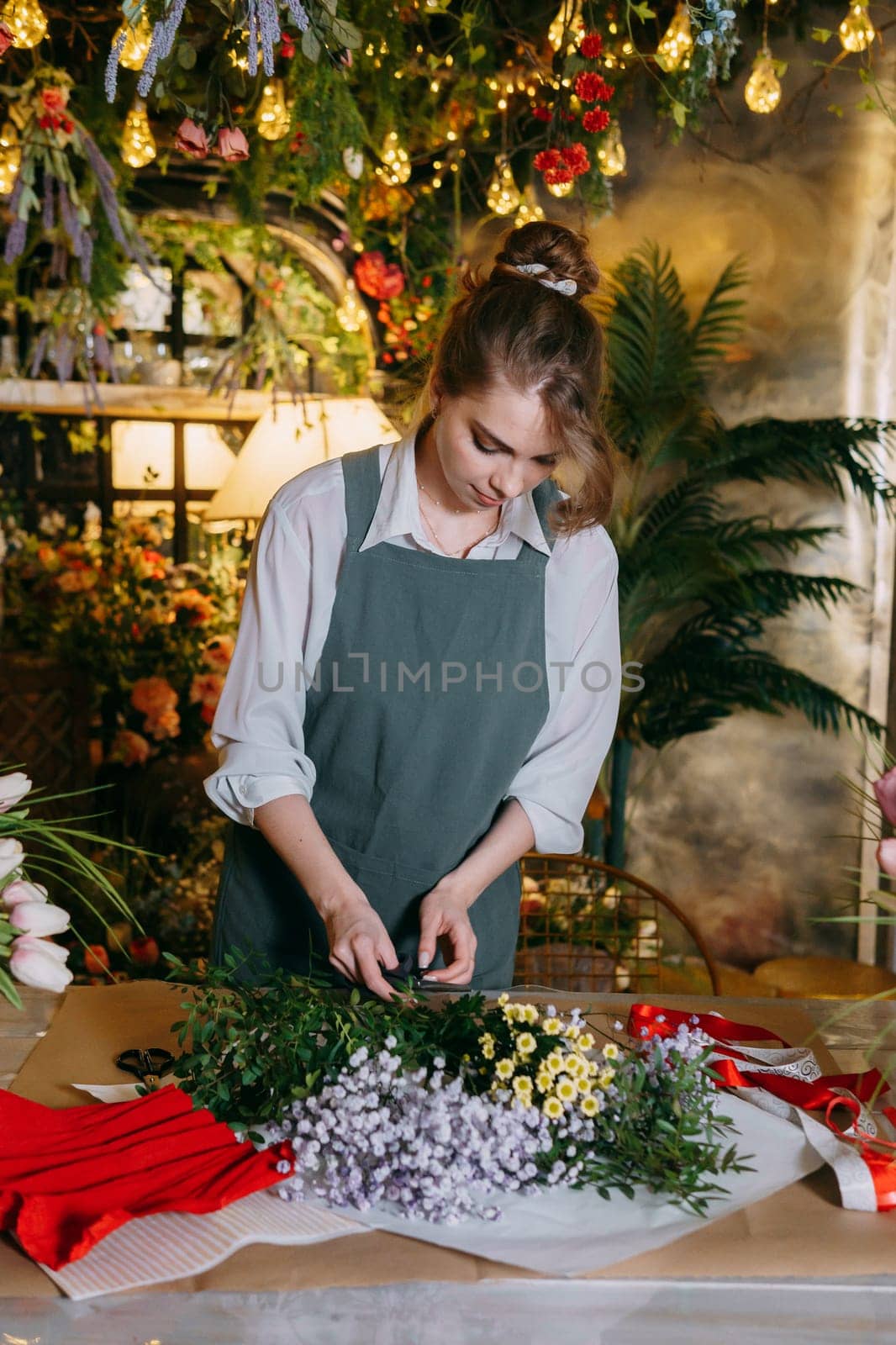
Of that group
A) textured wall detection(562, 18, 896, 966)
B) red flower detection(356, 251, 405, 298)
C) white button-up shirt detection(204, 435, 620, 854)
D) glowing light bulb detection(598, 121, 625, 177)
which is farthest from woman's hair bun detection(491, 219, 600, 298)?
red flower detection(356, 251, 405, 298)

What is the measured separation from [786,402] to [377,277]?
1.44 metres

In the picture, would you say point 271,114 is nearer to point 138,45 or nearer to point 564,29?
point 564,29

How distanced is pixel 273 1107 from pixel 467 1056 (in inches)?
7.2

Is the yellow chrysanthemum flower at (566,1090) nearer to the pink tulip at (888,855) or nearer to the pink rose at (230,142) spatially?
the pink tulip at (888,855)

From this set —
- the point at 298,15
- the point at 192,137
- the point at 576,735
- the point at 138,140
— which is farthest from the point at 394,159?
the point at 576,735

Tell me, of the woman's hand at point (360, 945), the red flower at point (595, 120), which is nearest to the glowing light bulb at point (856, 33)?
the red flower at point (595, 120)

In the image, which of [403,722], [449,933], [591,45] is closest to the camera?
[449,933]

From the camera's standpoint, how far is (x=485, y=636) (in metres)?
1.75

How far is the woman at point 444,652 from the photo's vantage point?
1.58 m

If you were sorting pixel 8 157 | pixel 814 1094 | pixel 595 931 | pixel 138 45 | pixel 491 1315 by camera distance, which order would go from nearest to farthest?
pixel 491 1315 → pixel 814 1094 → pixel 138 45 → pixel 8 157 → pixel 595 931

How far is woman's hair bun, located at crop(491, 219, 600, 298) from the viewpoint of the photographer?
1.63 meters

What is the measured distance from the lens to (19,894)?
1.13m

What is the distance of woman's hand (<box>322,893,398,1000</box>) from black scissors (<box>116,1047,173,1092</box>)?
0.69ft

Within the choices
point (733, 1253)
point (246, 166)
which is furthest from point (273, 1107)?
point (246, 166)
